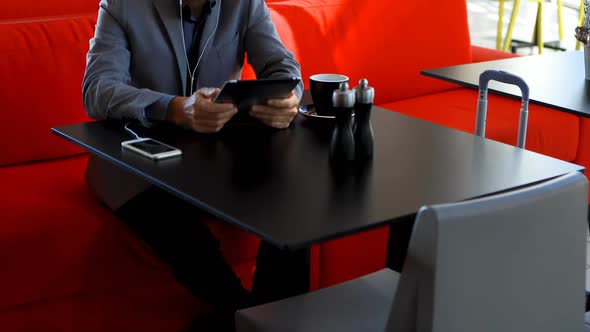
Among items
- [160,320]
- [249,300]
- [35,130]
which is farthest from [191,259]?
[35,130]

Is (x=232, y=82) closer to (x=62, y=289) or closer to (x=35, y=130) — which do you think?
(x=62, y=289)

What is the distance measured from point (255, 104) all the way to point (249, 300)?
1.54 feet

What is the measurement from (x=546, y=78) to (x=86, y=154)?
140cm

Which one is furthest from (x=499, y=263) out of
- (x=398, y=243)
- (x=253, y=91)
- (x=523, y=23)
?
(x=523, y=23)

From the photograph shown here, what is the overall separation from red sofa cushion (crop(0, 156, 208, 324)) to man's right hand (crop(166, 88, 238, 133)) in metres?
0.41

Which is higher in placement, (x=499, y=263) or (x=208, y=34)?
(x=208, y=34)

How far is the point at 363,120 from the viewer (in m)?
1.64

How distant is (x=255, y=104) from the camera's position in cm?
185

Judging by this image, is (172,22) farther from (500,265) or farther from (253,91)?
(500,265)

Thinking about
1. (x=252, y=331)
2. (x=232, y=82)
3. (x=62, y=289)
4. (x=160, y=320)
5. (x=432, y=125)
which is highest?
(x=232, y=82)

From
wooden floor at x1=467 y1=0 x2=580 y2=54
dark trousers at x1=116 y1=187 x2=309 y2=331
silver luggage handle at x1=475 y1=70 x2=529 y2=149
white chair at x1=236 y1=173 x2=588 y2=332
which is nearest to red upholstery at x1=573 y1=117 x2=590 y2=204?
silver luggage handle at x1=475 y1=70 x2=529 y2=149

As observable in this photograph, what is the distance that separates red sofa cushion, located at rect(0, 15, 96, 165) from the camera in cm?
238

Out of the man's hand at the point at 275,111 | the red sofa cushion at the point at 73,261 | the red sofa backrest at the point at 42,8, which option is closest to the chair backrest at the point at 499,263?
the man's hand at the point at 275,111

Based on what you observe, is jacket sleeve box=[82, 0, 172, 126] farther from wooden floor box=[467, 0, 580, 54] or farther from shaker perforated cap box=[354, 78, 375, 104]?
wooden floor box=[467, 0, 580, 54]
